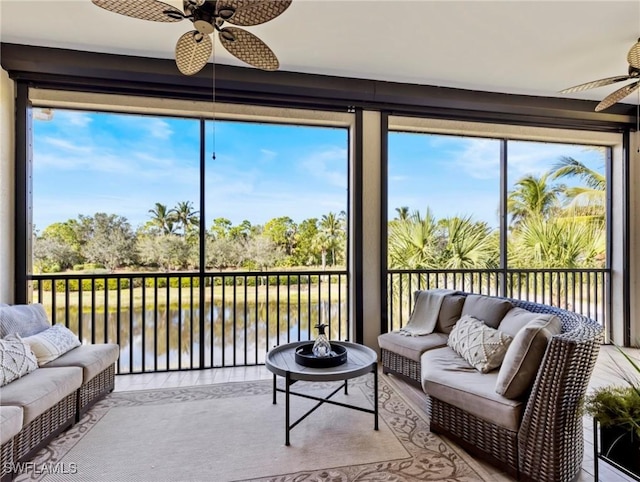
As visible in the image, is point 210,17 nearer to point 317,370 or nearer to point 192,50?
point 192,50

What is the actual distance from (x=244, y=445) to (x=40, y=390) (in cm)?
125

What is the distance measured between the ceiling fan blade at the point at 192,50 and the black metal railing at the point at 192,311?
1.98 meters

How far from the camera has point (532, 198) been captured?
4363 millimetres

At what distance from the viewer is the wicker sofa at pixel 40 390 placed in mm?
1752

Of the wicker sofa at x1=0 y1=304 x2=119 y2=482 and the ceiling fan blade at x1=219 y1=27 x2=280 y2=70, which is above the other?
the ceiling fan blade at x1=219 y1=27 x2=280 y2=70

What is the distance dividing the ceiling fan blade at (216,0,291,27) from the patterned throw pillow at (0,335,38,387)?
7.90ft

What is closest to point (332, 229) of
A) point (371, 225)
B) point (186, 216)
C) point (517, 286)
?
point (371, 225)

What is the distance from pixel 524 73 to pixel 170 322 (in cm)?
445

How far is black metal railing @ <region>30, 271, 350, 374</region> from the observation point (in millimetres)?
3336

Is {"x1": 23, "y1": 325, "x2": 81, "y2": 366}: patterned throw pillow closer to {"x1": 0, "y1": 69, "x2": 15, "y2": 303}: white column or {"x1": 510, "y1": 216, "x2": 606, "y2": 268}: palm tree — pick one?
{"x1": 0, "y1": 69, "x2": 15, "y2": 303}: white column

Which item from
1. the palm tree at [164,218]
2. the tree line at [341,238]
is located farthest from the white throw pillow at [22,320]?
the palm tree at [164,218]

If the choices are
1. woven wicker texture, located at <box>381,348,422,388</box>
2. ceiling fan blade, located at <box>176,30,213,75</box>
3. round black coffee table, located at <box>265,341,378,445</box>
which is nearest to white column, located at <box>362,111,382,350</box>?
woven wicker texture, located at <box>381,348,422,388</box>

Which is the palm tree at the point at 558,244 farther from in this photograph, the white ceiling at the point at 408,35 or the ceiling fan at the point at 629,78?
the white ceiling at the point at 408,35

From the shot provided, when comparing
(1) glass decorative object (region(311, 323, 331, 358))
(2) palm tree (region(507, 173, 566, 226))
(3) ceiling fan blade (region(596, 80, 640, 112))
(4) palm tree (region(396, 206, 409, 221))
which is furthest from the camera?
(2) palm tree (region(507, 173, 566, 226))
